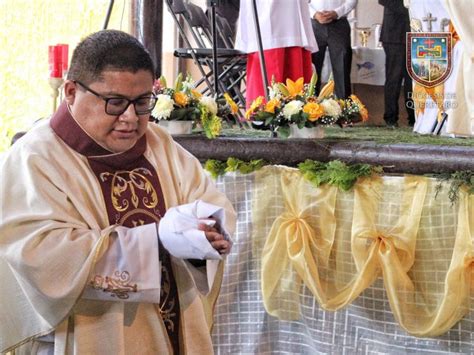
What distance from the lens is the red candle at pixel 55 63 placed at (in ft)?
15.2

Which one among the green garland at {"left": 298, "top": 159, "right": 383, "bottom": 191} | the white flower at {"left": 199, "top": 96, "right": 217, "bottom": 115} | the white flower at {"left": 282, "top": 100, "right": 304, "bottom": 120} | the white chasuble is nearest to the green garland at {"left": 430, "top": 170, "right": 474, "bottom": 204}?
the green garland at {"left": 298, "top": 159, "right": 383, "bottom": 191}

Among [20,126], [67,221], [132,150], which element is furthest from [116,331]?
[20,126]

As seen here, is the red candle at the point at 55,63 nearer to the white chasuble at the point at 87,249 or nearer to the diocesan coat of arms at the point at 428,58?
the white chasuble at the point at 87,249

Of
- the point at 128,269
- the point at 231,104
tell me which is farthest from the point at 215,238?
the point at 231,104

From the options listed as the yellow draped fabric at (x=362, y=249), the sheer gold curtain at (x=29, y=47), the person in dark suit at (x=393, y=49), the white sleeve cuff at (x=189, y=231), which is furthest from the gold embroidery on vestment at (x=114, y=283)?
the person in dark suit at (x=393, y=49)

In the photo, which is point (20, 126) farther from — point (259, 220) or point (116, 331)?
point (116, 331)

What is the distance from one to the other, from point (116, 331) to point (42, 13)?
5240mm

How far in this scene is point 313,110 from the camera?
16.0 feet

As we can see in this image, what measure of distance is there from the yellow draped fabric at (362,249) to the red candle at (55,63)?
3.68ft

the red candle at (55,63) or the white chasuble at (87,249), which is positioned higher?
the red candle at (55,63)

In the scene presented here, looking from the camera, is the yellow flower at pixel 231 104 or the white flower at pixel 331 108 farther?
the yellow flower at pixel 231 104

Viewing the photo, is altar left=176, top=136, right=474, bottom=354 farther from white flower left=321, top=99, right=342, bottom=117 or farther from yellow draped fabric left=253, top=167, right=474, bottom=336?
white flower left=321, top=99, right=342, bottom=117

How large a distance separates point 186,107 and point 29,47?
8.65 feet

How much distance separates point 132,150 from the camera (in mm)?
2840
